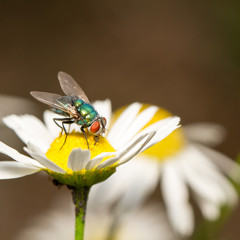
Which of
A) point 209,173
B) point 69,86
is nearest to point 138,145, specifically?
point 69,86

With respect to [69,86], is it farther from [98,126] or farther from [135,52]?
[135,52]

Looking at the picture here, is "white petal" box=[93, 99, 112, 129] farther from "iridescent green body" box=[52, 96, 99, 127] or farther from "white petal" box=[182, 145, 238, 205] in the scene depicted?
"white petal" box=[182, 145, 238, 205]

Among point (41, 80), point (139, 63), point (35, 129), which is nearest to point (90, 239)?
point (35, 129)

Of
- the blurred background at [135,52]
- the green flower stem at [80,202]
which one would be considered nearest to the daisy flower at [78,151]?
the green flower stem at [80,202]

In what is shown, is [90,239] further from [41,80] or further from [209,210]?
[41,80]

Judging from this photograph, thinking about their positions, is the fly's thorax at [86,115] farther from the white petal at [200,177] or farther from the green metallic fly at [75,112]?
the white petal at [200,177]

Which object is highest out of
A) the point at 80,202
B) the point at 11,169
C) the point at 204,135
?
the point at 11,169
